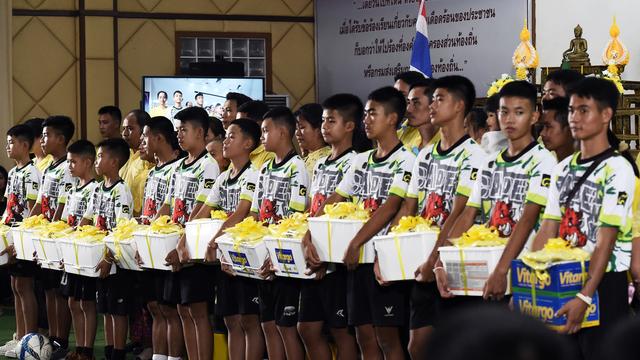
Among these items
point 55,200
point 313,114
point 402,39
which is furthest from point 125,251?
point 402,39

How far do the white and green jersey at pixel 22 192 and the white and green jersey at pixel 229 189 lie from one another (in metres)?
2.00

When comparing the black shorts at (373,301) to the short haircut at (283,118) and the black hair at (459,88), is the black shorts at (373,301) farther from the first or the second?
the short haircut at (283,118)

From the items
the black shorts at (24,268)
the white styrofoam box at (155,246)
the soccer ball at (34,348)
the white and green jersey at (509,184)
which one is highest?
the white and green jersey at (509,184)

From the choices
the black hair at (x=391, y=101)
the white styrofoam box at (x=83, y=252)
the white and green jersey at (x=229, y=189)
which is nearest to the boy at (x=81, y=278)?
the white styrofoam box at (x=83, y=252)

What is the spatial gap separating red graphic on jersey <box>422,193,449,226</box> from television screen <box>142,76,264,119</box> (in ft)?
25.2

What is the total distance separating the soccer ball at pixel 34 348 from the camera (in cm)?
619

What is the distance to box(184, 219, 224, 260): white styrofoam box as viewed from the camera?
496 cm

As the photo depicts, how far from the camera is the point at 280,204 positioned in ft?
16.1

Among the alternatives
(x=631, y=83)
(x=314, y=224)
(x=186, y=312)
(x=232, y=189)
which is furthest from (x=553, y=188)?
(x=631, y=83)

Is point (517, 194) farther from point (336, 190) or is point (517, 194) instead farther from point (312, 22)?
point (312, 22)

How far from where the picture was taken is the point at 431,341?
3.54 ft

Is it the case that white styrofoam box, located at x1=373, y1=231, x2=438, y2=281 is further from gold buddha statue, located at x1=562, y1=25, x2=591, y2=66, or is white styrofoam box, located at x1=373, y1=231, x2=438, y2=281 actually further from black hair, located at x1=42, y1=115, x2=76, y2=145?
gold buddha statue, located at x1=562, y1=25, x2=591, y2=66

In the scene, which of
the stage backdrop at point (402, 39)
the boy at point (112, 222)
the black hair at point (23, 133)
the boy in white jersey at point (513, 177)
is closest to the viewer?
the boy in white jersey at point (513, 177)

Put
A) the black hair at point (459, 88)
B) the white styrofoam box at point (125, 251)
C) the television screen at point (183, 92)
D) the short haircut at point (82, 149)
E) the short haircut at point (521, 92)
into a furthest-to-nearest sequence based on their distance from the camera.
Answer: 1. the television screen at point (183, 92)
2. the short haircut at point (82, 149)
3. the white styrofoam box at point (125, 251)
4. the black hair at point (459, 88)
5. the short haircut at point (521, 92)
